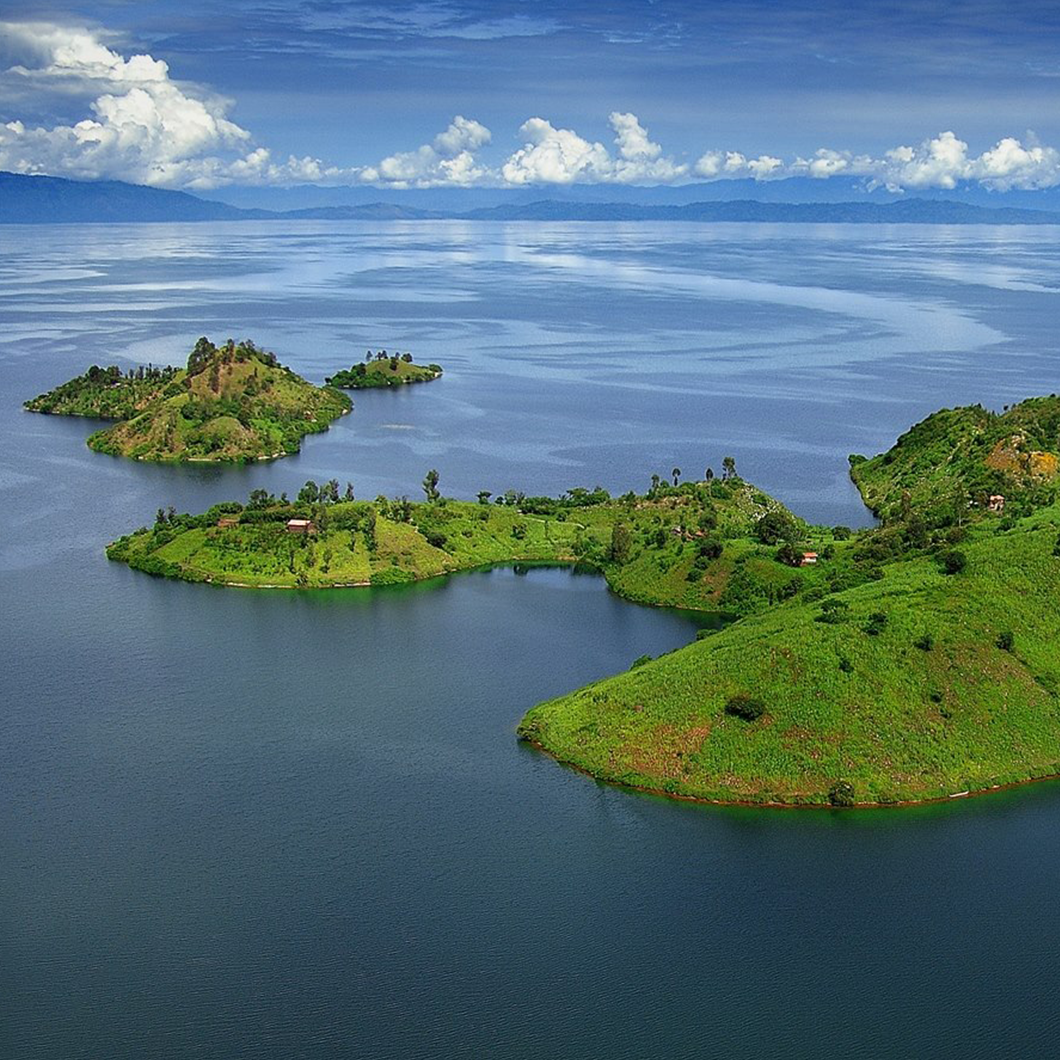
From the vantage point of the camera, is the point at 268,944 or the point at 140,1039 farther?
the point at 268,944

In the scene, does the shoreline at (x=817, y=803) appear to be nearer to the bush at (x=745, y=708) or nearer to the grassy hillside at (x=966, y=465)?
the bush at (x=745, y=708)

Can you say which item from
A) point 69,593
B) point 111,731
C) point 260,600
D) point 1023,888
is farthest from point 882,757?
point 69,593

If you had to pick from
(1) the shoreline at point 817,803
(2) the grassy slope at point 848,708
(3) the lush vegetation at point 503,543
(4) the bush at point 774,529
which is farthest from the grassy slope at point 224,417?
(1) the shoreline at point 817,803

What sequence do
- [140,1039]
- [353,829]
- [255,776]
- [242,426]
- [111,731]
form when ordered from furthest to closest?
[242,426] < [111,731] < [255,776] < [353,829] < [140,1039]

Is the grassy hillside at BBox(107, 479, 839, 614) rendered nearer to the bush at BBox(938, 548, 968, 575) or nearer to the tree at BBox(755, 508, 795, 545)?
the tree at BBox(755, 508, 795, 545)

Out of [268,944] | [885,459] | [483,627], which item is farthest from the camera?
[885,459]

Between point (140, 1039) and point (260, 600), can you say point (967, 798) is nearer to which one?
point (140, 1039)
